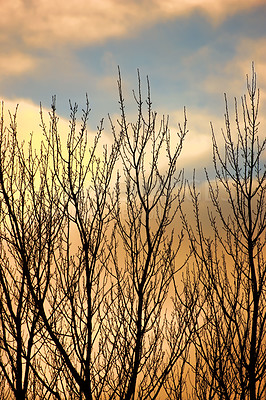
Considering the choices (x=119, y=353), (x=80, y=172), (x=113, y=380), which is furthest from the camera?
(x=113, y=380)

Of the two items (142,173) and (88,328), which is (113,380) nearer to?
(88,328)

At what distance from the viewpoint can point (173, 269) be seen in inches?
247

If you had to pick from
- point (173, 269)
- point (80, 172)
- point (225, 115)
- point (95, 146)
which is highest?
point (225, 115)

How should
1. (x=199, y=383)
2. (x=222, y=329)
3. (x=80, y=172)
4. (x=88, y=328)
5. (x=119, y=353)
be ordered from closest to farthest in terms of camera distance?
(x=88, y=328)
(x=80, y=172)
(x=119, y=353)
(x=222, y=329)
(x=199, y=383)

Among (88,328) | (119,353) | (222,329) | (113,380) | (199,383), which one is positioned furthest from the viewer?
(199,383)

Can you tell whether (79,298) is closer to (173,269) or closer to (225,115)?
(173,269)

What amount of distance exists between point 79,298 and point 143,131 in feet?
7.44

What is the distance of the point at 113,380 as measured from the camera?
621 centimetres

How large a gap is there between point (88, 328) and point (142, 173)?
1.99 m

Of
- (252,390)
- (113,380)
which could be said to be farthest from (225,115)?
(113,380)

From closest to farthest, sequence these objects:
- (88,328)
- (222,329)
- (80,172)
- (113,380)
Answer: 1. (88,328)
2. (80,172)
3. (113,380)
4. (222,329)

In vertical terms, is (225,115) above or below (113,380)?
above

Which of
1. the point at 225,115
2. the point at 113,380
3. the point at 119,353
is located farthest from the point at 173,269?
the point at 225,115

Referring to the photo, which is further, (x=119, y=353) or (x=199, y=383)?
(x=199, y=383)
